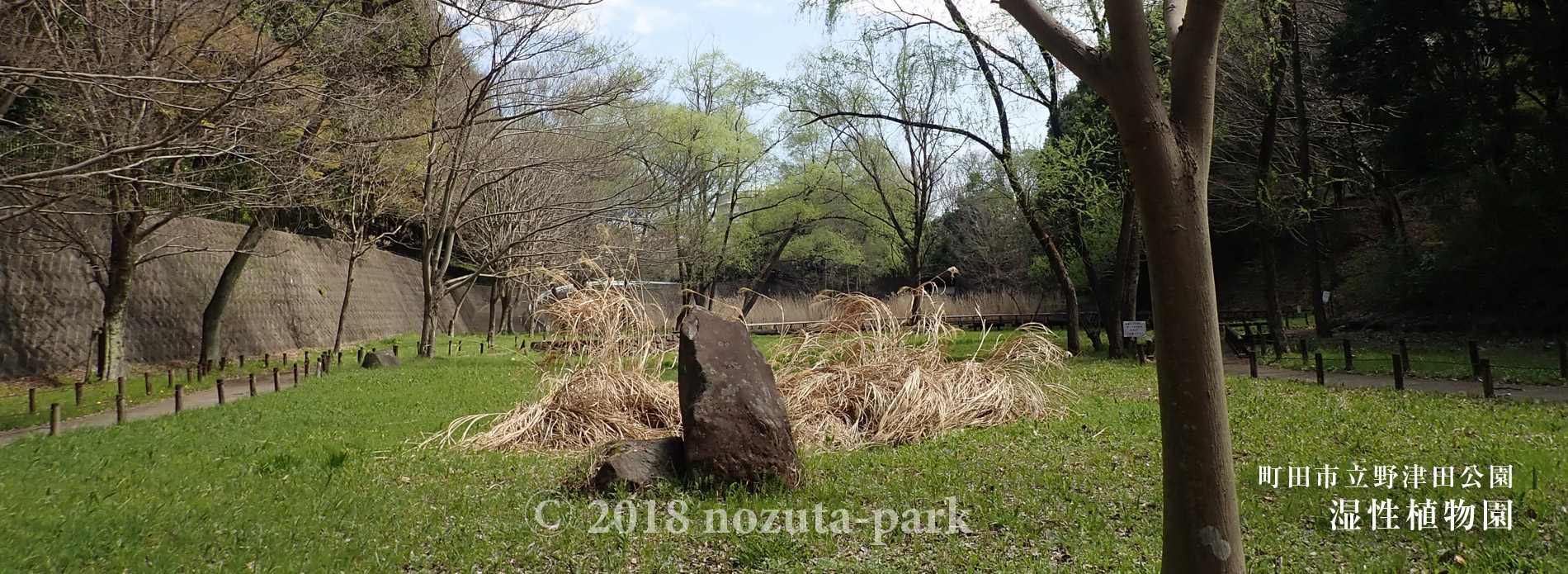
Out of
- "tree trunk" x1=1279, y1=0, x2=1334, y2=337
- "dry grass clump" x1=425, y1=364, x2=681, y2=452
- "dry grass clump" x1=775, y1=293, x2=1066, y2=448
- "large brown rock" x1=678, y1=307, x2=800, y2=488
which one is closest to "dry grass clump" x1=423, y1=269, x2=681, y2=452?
"dry grass clump" x1=425, y1=364, x2=681, y2=452

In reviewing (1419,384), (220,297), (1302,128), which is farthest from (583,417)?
(1302,128)

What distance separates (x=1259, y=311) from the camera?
25.2 metres

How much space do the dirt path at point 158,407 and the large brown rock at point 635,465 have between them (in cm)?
659

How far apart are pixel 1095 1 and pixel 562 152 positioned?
13.7m

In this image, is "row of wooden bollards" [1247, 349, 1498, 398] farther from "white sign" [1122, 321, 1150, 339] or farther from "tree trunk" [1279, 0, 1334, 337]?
"tree trunk" [1279, 0, 1334, 337]

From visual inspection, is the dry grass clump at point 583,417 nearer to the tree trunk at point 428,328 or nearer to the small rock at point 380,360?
the small rock at point 380,360

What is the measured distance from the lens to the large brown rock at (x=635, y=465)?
5.59 meters

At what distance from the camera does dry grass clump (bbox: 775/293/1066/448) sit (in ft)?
25.9

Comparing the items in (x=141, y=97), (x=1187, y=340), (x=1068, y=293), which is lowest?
(x=1187, y=340)

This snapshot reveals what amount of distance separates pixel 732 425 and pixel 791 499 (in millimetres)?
631

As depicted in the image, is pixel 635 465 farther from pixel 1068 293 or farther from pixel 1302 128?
pixel 1302 128

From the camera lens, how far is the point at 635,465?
570 centimetres

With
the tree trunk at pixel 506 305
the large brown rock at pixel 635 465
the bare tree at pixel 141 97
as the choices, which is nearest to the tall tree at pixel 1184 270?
the large brown rock at pixel 635 465

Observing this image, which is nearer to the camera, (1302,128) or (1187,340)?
(1187,340)
